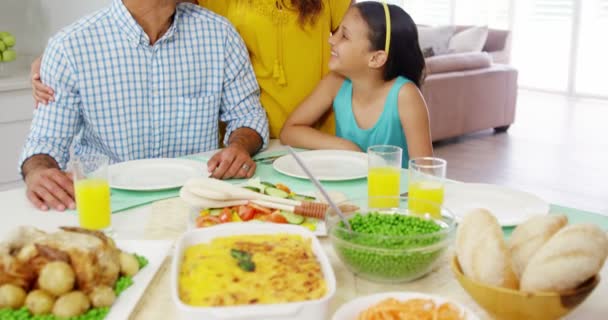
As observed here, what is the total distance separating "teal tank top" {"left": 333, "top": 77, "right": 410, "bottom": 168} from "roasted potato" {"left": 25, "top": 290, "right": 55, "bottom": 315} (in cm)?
148

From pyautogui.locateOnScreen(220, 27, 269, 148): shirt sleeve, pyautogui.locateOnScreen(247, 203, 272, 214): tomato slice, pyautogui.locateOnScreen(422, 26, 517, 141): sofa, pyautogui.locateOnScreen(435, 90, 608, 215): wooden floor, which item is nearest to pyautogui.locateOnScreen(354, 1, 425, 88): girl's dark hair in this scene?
pyautogui.locateOnScreen(220, 27, 269, 148): shirt sleeve

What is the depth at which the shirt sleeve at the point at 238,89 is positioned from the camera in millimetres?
2314

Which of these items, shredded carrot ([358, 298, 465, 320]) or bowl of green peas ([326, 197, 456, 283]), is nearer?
shredded carrot ([358, 298, 465, 320])

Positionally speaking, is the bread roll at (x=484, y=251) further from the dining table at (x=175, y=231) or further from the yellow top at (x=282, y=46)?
the yellow top at (x=282, y=46)

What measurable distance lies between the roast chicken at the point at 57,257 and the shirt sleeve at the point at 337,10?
159cm

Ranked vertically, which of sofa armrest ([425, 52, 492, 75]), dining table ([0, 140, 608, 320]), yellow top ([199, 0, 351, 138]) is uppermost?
yellow top ([199, 0, 351, 138])

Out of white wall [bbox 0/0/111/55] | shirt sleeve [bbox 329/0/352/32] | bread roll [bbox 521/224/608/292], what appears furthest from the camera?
white wall [bbox 0/0/111/55]

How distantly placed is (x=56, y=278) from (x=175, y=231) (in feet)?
1.47

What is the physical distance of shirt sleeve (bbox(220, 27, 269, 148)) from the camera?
7.59 feet

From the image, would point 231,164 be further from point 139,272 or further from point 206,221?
point 139,272

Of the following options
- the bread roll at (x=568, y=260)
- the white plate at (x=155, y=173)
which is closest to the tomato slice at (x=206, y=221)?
the white plate at (x=155, y=173)

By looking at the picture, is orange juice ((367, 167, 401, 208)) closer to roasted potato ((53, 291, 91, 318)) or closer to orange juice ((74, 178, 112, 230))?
orange juice ((74, 178, 112, 230))

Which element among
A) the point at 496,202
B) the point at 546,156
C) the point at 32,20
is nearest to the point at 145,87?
the point at 496,202

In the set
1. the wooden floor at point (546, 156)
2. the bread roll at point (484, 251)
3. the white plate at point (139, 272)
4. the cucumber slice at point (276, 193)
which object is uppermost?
the bread roll at point (484, 251)
